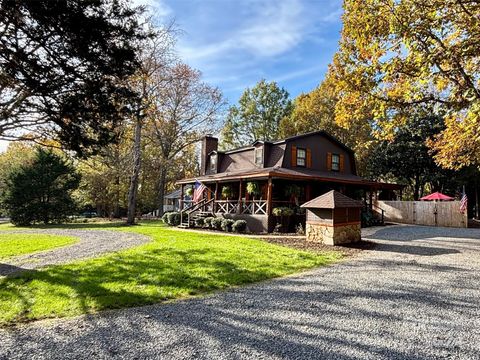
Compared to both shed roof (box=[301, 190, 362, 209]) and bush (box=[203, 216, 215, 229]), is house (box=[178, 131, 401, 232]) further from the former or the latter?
shed roof (box=[301, 190, 362, 209])

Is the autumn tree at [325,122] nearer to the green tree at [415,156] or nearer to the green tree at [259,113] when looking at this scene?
the green tree at [415,156]

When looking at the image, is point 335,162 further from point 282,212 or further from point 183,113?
point 183,113

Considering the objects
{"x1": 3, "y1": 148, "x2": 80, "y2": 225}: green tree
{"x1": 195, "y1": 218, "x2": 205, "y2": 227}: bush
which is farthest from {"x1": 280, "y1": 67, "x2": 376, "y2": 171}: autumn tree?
{"x1": 3, "y1": 148, "x2": 80, "y2": 225}: green tree

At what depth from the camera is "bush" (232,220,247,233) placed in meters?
15.4

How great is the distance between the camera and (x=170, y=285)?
579cm

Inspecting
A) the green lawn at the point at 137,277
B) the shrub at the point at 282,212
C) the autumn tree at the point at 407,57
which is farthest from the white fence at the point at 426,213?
the green lawn at the point at 137,277

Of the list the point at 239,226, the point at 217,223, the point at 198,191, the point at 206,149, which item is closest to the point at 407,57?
the point at 239,226

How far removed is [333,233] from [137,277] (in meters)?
7.19

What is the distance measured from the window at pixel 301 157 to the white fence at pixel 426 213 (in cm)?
814

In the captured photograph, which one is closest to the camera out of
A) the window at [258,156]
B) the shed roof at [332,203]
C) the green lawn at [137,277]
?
the green lawn at [137,277]

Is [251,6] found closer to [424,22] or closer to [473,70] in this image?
[424,22]

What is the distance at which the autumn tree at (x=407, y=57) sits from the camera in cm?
734

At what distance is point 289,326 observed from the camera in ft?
13.0

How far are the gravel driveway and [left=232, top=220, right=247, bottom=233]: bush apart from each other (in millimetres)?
9178
